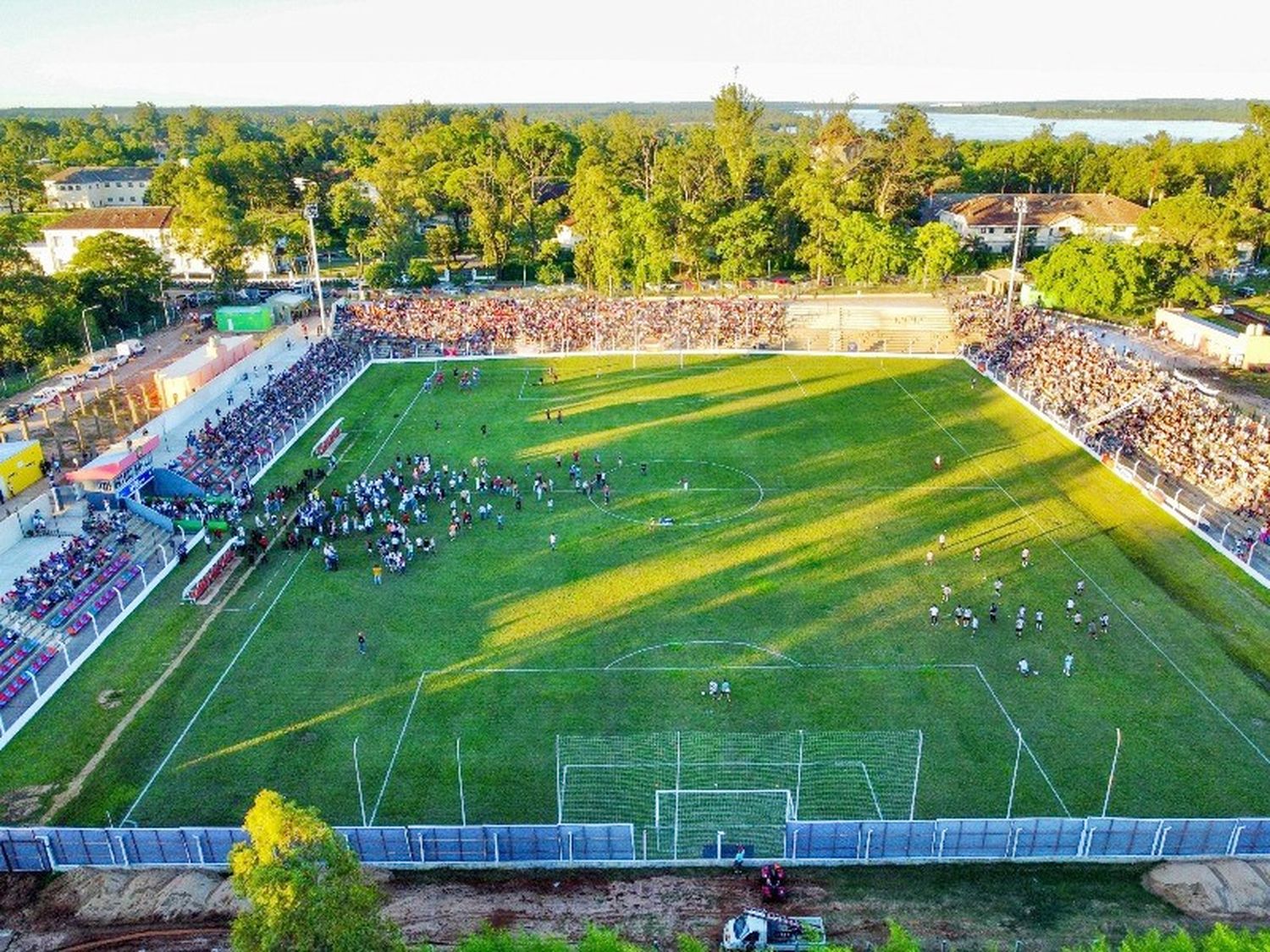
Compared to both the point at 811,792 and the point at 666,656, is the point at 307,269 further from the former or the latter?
the point at 811,792

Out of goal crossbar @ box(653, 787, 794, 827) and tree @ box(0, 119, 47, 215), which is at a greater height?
tree @ box(0, 119, 47, 215)

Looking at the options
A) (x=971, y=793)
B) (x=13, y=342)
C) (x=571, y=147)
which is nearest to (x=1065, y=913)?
(x=971, y=793)

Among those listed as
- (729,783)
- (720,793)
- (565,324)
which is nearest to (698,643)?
(729,783)

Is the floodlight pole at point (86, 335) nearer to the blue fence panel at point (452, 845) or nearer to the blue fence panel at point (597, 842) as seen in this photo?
the blue fence panel at point (452, 845)

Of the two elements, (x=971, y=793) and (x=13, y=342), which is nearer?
(x=971, y=793)

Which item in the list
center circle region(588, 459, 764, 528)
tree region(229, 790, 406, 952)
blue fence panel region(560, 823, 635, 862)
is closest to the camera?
tree region(229, 790, 406, 952)

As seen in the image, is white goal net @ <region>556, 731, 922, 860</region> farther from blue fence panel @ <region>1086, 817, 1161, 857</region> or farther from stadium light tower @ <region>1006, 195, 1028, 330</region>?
stadium light tower @ <region>1006, 195, 1028, 330</region>

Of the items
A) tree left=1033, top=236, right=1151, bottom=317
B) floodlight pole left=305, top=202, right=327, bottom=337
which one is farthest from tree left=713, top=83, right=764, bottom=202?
floodlight pole left=305, top=202, right=327, bottom=337
